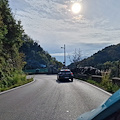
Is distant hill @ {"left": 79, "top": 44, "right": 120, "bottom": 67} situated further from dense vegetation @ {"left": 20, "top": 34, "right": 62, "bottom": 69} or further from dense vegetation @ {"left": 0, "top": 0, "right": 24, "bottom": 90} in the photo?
dense vegetation @ {"left": 0, "top": 0, "right": 24, "bottom": 90}

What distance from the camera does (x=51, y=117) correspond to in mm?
5641

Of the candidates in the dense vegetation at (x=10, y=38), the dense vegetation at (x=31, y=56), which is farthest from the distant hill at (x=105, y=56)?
the dense vegetation at (x=10, y=38)

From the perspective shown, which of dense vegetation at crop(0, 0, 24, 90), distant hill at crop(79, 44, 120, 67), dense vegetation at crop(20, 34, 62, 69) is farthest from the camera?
dense vegetation at crop(20, 34, 62, 69)

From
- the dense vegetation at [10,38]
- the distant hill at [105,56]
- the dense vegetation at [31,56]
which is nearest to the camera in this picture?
the dense vegetation at [10,38]

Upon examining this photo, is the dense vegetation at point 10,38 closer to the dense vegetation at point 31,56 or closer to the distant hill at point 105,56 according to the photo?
the distant hill at point 105,56

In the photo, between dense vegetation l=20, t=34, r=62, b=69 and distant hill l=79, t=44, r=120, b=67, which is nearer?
distant hill l=79, t=44, r=120, b=67

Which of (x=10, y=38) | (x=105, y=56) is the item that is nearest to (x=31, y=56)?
(x=105, y=56)

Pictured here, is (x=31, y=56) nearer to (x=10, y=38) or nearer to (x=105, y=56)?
(x=105, y=56)

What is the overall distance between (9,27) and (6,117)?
17.3 m

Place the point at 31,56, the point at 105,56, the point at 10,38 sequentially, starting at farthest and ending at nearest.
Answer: the point at 31,56 → the point at 105,56 → the point at 10,38

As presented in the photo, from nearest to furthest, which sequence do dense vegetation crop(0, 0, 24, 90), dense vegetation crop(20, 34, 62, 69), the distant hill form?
1. dense vegetation crop(0, 0, 24, 90)
2. the distant hill
3. dense vegetation crop(20, 34, 62, 69)

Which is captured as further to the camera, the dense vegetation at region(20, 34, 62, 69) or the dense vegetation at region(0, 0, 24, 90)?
the dense vegetation at region(20, 34, 62, 69)

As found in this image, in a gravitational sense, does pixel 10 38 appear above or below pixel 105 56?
below

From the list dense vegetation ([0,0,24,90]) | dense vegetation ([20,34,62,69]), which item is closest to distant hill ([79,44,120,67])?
dense vegetation ([20,34,62,69])
